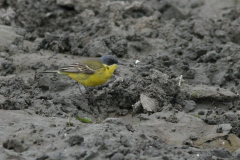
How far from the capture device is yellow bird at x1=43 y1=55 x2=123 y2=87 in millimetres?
8461

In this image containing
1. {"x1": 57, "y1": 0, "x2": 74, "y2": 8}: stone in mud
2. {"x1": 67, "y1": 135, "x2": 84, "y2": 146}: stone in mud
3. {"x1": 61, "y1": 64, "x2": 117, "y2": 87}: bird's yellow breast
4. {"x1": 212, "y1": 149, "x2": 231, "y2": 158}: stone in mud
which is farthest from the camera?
{"x1": 57, "y1": 0, "x2": 74, "y2": 8}: stone in mud

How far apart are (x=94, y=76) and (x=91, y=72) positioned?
14 cm

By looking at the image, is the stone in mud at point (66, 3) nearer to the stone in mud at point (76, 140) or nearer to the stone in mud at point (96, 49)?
the stone in mud at point (96, 49)

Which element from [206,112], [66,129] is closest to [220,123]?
[206,112]

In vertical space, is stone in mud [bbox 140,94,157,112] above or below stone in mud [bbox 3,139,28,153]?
below

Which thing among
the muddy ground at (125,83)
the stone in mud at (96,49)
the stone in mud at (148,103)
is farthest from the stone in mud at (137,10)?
the stone in mud at (148,103)

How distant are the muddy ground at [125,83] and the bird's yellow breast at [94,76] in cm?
20

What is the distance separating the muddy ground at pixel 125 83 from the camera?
579 cm

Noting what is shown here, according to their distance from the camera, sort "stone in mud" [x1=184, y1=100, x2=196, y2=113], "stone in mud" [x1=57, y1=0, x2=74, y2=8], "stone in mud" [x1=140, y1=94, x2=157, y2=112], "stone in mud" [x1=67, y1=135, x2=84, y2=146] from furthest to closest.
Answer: "stone in mud" [x1=57, y1=0, x2=74, y2=8] → "stone in mud" [x1=184, y1=100, x2=196, y2=113] → "stone in mud" [x1=140, y1=94, x2=157, y2=112] → "stone in mud" [x1=67, y1=135, x2=84, y2=146]

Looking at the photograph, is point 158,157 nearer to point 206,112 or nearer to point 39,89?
point 206,112

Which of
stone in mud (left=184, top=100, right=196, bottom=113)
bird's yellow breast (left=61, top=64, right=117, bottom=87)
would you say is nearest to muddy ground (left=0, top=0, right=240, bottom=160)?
stone in mud (left=184, top=100, right=196, bottom=113)

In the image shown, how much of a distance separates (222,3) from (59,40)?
6.16m

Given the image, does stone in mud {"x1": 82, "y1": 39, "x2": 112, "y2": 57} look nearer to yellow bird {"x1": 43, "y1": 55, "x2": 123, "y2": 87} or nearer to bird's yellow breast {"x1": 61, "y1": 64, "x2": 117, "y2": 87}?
yellow bird {"x1": 43, "y1": 55, "x2": 123, "y2": 87}

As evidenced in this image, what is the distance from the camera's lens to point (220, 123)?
23.0ft
